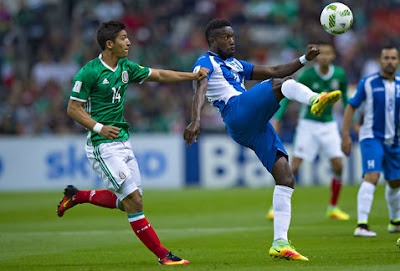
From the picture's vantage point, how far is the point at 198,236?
9.47 meters

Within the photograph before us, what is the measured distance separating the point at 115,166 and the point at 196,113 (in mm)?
1013

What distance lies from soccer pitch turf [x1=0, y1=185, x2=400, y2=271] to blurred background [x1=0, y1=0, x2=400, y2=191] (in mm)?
4326

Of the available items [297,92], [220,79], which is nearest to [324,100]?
[297,92]

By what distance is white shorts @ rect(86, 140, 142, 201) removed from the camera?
6852 mm

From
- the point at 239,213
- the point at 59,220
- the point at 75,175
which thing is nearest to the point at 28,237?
the point at 59,220

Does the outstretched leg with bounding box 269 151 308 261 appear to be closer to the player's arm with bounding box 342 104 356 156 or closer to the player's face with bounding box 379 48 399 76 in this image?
the player's arm with bounding box 342 104 356 156

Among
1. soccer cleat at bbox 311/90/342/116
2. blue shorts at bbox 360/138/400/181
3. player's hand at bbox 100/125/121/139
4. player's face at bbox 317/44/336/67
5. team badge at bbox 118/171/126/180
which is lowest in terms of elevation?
team badge at bbox 118/171/126/180

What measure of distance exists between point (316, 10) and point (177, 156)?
7655 millimetres

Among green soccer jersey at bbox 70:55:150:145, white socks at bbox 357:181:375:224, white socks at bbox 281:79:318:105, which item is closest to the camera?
white socks at bbox 281:79:318:105

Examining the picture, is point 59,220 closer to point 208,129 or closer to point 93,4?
point 208,129

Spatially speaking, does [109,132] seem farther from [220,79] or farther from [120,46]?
[220,79]

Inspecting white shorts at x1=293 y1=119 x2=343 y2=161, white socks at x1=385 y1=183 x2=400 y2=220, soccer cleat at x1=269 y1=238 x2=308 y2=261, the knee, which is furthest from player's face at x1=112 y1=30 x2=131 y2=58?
white shorts at x1=293 y1=119 x2=343 y2=161

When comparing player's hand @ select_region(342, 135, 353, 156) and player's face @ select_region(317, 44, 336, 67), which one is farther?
player's face @ select_region(317, 44, 336, 67)

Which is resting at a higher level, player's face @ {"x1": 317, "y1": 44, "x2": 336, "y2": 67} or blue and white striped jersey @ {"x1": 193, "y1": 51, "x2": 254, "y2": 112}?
player's face @ {"x1": 317, "y1": 44, "x2": 336, "y2": 67}
